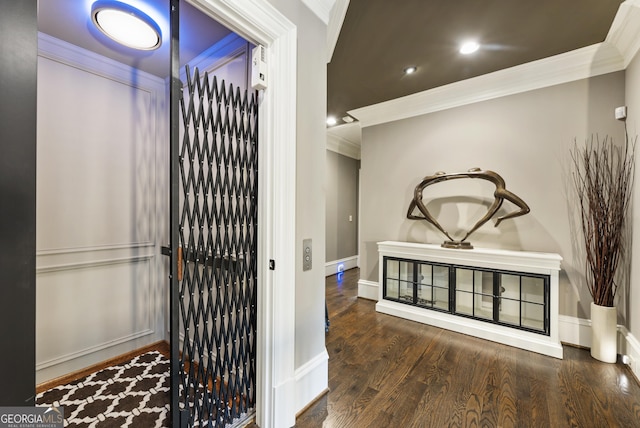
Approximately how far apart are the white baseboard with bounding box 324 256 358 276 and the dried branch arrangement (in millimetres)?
3467

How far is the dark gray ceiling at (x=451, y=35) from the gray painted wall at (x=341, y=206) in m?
2.43

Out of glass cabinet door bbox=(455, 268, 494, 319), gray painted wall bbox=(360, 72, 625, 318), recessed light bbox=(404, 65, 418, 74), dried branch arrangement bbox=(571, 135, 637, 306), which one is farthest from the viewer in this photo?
glass cabinet door bbox=(455, 268, 494, 319)

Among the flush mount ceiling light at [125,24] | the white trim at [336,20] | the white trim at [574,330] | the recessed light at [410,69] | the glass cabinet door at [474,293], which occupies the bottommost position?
the white trim at [574,330]

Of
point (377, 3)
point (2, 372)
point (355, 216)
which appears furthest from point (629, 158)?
point (355, 216)

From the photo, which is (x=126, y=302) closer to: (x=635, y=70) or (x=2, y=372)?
(x=2, y=372)

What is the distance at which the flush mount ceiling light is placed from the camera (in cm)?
157

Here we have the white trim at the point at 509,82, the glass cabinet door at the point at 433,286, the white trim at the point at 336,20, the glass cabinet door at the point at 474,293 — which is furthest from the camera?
the glass cabinet door at the point at 433,286

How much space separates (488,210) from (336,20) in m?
2.37

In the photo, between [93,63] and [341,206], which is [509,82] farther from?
[93,63]

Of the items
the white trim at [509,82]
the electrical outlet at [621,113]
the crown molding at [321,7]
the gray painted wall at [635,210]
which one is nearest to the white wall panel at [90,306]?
the crown molding at [321,7]

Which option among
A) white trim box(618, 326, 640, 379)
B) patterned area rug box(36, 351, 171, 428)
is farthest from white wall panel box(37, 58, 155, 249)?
white trim box(618, 326, 640, 379)

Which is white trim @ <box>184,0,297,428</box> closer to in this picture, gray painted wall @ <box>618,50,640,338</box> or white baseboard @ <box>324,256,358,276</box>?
gray painted wall @ <box>618,50,640,338</box>

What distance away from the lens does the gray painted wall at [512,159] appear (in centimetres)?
245

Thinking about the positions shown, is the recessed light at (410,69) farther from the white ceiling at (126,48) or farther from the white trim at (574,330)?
the white trim at (574,330)
